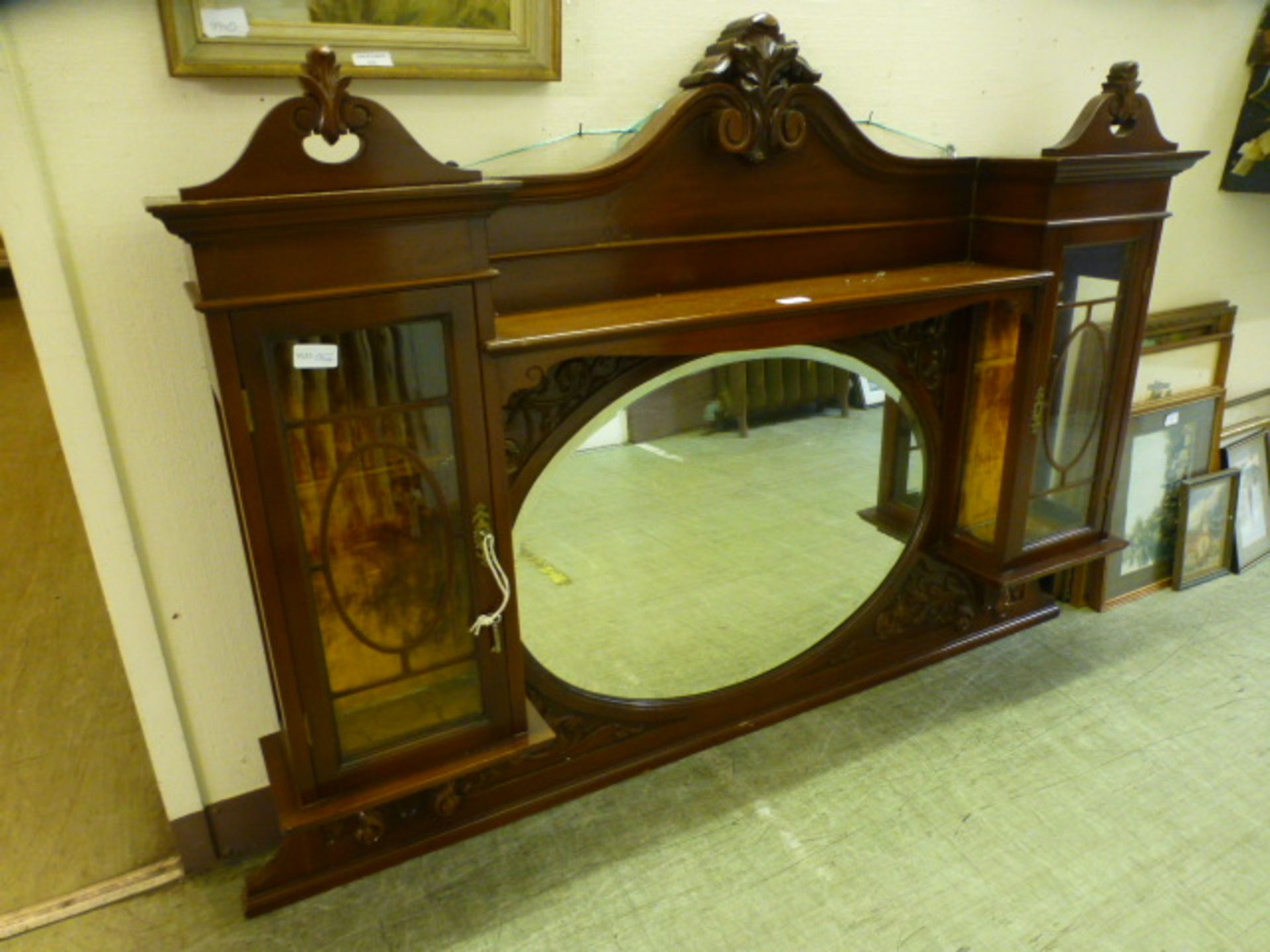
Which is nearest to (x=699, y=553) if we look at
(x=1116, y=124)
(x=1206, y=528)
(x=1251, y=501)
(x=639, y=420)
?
(x=639, y=420)

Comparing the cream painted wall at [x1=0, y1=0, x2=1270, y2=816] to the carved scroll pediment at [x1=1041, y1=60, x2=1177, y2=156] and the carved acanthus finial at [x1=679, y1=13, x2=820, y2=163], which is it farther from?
the carved scroll pediment at [x1=1041, y1=60, x2=1177, y2=156]

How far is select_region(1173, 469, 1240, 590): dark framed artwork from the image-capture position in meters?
2.54

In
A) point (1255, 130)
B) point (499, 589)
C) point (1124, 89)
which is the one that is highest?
point (1124, 89)

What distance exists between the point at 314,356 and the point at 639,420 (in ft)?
2.19

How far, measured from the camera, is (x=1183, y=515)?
2.54 m

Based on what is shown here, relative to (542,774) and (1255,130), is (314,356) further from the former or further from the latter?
(1255,130)

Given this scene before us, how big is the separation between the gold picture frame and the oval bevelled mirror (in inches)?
23.7

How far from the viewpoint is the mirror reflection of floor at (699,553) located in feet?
5.50

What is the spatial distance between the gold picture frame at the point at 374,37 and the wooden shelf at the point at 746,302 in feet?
1.33

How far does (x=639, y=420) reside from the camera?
1679mm

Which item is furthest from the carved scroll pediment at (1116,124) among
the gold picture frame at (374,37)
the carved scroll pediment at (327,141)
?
the carved scroll pediment at (327,141)

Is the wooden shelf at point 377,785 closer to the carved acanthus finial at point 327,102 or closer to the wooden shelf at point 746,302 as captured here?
the wooden shelf at point 746,302

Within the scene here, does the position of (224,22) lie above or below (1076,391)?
above

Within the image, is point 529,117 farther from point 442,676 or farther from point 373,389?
point 442,676
